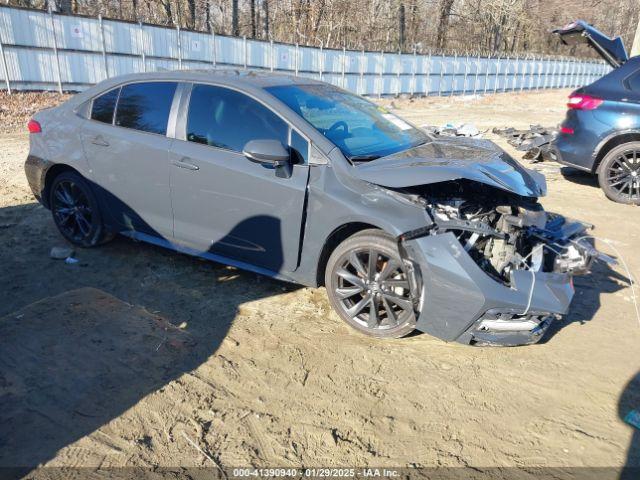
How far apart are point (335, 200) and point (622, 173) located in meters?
5.53

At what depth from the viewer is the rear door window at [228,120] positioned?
156 inches

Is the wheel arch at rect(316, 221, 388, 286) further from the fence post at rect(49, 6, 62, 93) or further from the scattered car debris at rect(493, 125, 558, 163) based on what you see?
the fence post at rect(49, 6, 62, 93)

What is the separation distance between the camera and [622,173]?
23.9ft

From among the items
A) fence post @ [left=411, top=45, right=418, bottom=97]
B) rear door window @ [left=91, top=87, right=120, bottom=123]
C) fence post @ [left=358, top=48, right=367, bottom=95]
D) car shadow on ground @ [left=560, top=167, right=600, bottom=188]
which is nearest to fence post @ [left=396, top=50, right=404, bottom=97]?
fence post @ [left=411, top=45, right=418, bottom=97]

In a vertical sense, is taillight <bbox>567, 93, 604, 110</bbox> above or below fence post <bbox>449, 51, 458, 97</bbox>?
above

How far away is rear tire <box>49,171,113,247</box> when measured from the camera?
5.00 meters

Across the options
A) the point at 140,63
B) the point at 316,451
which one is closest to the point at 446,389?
the point at 316,451

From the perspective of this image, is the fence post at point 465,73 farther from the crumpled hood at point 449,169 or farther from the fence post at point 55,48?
the crumpled hood at point 449,169

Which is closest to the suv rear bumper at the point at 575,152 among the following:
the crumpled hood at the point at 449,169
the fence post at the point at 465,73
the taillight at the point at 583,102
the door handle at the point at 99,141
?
the taillight at the point at 583,102

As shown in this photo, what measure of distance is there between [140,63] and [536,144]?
47.2 feet

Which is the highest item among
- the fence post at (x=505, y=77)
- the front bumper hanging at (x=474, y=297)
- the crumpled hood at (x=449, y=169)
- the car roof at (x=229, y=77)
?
the car roof at (x=229, y=77)

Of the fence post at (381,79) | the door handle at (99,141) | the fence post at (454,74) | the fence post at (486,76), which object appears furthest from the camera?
the fence post at (486,76)

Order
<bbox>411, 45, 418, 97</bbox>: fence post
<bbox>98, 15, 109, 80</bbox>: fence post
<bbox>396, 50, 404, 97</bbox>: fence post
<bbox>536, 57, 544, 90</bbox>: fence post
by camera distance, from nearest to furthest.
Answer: <bbox>98, 15, 109, 80</bbox>: fence post → <bbox>396, 50, 404, 97</bbox>: fence post → <bbox>411, 45, 418, 97</bbox>: fence post → <bbox>536, 57, 544, 90</bbox>: fence post

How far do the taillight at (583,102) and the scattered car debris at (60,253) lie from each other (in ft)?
22.6
